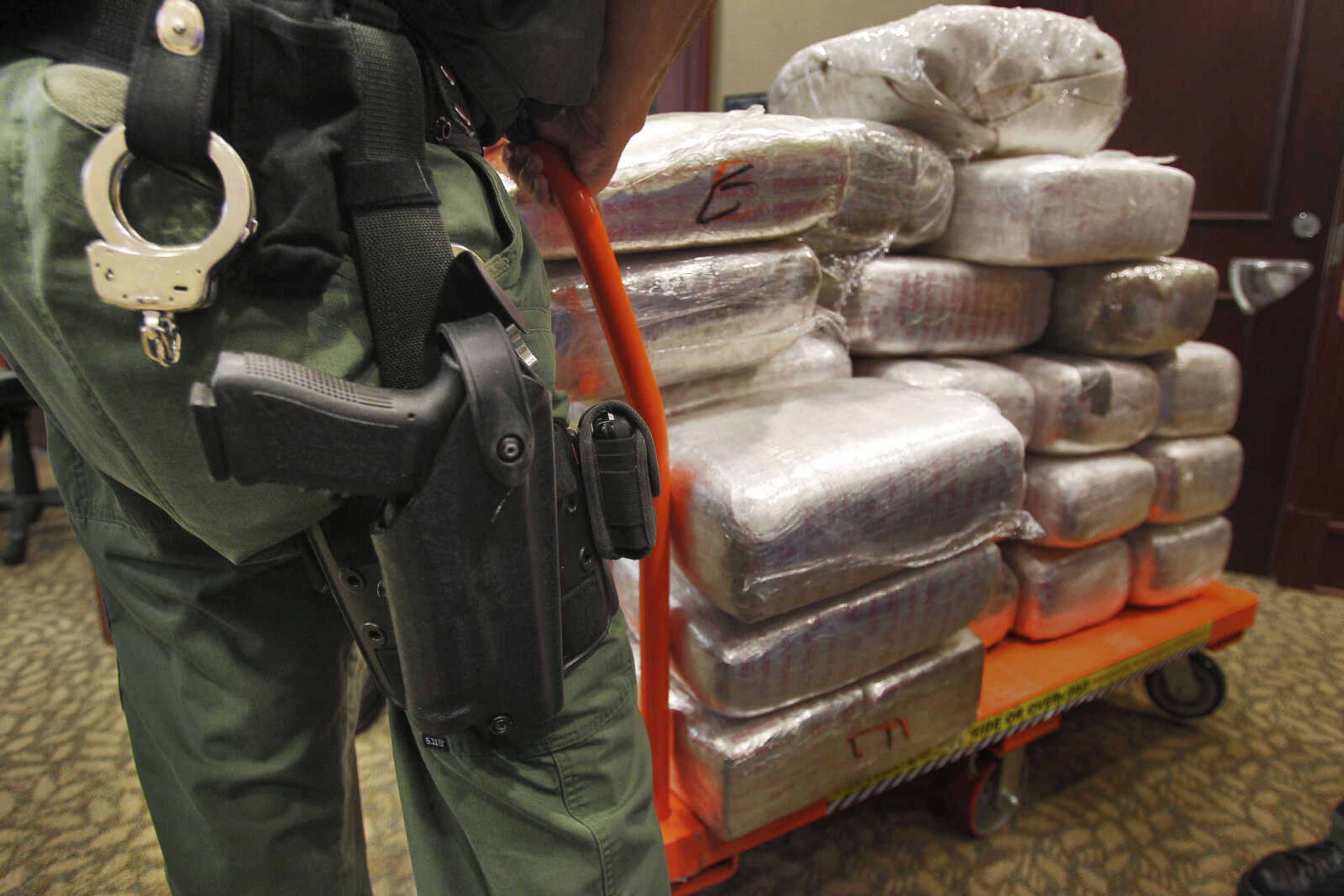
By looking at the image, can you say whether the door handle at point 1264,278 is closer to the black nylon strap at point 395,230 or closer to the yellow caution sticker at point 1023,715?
the yellow caution sticker at point 1023,715

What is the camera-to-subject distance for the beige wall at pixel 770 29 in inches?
86.1

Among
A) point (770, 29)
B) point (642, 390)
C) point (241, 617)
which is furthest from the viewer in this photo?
point (770, 29)

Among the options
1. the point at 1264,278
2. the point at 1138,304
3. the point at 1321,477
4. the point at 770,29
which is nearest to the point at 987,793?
the point at 1138,304

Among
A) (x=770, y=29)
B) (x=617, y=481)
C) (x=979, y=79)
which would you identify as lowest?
(x=617, y=481)

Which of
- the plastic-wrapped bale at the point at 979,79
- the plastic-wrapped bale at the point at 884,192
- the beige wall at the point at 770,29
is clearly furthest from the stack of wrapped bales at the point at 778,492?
the beige wall at the point at 770,29

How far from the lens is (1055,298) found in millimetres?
1522

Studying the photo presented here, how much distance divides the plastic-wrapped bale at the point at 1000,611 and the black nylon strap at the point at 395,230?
1.19 metres

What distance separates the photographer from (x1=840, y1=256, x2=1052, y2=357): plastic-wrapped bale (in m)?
1.35

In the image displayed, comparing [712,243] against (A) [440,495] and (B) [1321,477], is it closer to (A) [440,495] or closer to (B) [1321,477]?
(A) [440,495]

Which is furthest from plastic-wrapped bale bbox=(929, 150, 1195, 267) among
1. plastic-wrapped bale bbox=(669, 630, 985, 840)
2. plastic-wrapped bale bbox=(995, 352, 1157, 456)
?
plastic-wrapped bale bbox=(669, 630, 985, 840)

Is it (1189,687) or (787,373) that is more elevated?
(787,373)

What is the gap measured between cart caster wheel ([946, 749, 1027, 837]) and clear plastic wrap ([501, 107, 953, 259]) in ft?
3.03

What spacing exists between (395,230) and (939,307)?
1.12 metres

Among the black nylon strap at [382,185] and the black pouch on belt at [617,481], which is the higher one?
the black nylon strap at [382,185]
